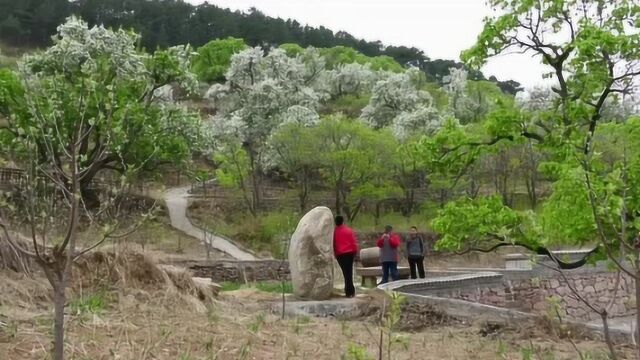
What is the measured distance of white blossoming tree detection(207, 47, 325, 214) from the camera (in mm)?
40312

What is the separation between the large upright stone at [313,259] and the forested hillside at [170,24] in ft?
192

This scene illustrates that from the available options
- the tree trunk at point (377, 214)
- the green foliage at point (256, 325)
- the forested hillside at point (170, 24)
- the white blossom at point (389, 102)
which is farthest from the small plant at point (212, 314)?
the forested hillside at point (170, 24)

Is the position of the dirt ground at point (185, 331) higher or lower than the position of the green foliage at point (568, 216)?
lower

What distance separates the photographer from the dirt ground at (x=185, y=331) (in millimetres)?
6402

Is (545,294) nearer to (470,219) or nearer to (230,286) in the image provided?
(470,219)

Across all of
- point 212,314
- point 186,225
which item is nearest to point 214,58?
point 186,225

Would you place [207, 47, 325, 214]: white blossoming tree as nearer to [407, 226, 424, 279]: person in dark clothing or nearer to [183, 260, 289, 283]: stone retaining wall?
[183, 260, 289, 283]: stone retaining wall

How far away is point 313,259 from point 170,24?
7599cm

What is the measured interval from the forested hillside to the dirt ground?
61845 mm

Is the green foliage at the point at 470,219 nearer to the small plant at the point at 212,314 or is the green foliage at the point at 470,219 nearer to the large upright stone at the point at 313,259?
the large upright stone at the point at 313,259

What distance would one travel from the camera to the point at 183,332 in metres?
7.13

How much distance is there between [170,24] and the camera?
8475cm

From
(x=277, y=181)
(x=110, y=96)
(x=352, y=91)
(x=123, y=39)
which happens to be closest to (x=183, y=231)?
(x=123, y=39)

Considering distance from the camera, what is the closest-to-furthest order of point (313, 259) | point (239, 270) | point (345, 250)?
point (313, 259) → point (345, 250) → point (239, 270)
